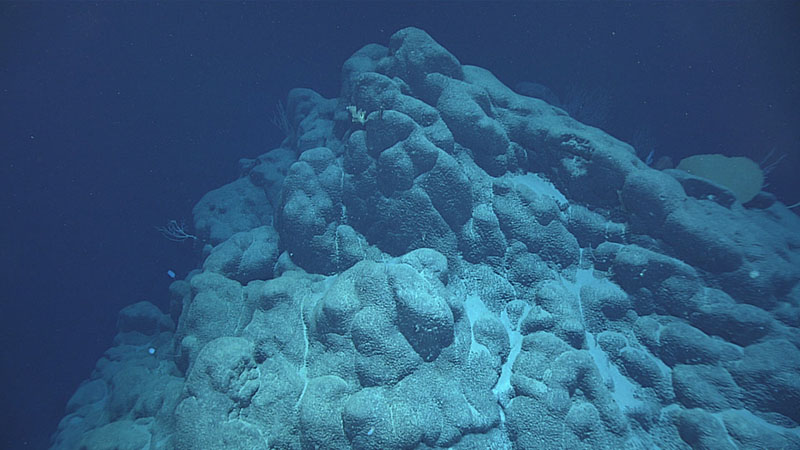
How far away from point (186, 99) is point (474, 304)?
1809 cm

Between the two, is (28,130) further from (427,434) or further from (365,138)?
(427,434)

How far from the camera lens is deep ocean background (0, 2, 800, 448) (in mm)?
10188

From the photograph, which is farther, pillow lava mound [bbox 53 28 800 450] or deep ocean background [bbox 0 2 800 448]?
deep ocean background [bbox 0 2 800 448]

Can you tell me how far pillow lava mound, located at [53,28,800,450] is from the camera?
3037 millimetres

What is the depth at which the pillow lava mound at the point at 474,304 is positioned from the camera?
3037 mm

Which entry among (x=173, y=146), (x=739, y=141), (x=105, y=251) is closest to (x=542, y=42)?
(x=739, y=141)

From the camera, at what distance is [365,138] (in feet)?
15.6

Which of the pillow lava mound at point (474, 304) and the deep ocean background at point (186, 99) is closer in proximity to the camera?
the pillow lava mound at point (474, 304)

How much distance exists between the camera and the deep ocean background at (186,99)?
33.4 feet

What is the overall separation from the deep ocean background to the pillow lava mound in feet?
21.6

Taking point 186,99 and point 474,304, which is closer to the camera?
point 474,304

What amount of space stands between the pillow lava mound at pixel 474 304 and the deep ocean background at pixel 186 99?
21.6ft

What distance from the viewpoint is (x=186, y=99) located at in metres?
16.0

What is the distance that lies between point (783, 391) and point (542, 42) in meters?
11.6
